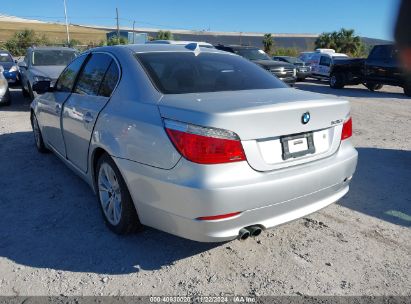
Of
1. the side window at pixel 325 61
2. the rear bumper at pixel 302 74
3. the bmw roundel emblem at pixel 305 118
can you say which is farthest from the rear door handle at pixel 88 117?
the rear bumper at pixel 302 74

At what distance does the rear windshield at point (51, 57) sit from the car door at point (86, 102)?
7.48 meters

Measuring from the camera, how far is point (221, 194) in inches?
96.4

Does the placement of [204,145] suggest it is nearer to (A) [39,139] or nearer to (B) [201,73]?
(B) [201,73]

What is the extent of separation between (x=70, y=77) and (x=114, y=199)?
187 cm

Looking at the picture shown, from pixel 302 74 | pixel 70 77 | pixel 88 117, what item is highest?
pixel 70 77

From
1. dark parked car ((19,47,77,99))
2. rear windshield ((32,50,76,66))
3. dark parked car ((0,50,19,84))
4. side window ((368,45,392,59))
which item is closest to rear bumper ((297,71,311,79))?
→ side window ((368,45,392,59))

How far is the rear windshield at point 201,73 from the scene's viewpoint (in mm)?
3150

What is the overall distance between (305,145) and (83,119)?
209 centimetres

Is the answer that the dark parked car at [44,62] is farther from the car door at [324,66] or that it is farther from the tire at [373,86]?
the car door at [324,66]

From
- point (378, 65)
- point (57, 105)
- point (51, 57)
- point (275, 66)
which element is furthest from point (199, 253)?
point (378, 65)

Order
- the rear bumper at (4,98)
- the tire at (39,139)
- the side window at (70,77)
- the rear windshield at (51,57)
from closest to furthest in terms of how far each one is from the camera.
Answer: the side window at (70,77), the tire at (39,139), the rear bumper at (4,98), the rear windshield at (51,57)

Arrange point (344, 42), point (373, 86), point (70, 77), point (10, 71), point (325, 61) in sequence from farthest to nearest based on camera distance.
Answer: point (344, 42) → point (325, 61) → point (373, 86) → point (10, 71) → point (70, 77)

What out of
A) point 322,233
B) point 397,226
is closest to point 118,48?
point 322,233

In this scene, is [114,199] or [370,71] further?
[370,71]
